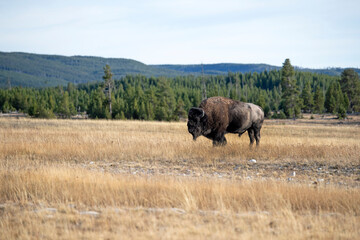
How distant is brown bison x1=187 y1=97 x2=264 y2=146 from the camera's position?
45.2ft

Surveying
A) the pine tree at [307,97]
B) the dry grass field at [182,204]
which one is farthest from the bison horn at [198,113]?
the pine tree at [307,97]

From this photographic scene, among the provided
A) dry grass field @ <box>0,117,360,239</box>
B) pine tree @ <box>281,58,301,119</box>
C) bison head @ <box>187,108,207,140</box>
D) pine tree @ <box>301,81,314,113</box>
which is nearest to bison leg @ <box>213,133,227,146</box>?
bison head @ <box>187,108,207,140</box>

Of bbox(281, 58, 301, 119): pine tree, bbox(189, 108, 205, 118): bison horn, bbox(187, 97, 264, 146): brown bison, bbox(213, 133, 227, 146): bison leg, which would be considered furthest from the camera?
bbox(281, 58, 301, 119): pine tree

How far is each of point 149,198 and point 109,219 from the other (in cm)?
137

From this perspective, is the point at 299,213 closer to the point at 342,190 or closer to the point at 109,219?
the point at 342,190

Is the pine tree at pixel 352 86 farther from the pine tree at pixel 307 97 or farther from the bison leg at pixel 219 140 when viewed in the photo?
the bison leg at pixel 219 140

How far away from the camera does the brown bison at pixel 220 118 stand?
45.2 ft

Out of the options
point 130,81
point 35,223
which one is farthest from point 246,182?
point 130,81

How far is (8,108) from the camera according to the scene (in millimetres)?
94625

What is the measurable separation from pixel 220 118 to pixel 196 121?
3.97 ft

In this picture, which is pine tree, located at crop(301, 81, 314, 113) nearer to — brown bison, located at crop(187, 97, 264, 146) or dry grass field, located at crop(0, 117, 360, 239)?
brown bison, located at crop(187, 97, 264, 146)

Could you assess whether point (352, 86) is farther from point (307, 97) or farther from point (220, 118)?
point (220, 118)

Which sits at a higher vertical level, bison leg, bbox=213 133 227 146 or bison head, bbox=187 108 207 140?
bison head, bbox=187 108 207 140

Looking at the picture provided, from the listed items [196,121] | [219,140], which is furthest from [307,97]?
[196,121]
